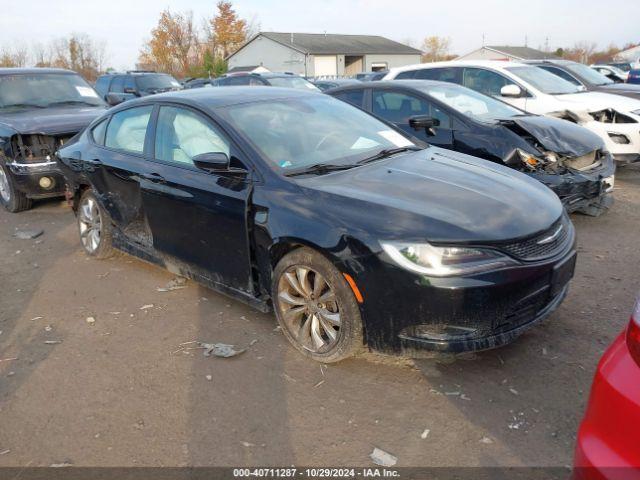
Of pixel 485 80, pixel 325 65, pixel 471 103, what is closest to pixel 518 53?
pixel 325 65

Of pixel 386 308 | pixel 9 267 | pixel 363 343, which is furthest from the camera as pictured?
pixel 9 267

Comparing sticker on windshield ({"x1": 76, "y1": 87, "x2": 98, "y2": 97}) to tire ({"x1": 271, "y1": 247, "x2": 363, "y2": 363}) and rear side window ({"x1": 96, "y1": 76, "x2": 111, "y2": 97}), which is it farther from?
rear side window ({"x1": 96, "y1": 76, "x2": 111, "y2": 97})

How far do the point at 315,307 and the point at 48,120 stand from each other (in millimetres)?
5782

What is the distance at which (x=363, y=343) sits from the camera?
127 inches

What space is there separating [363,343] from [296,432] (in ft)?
2.17

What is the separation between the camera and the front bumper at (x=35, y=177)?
7098 mm

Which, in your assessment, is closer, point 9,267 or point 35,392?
point 35,392

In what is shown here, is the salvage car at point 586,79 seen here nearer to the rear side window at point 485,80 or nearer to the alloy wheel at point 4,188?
the rear side window at point 485,80

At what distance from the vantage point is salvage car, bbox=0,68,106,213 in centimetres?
714

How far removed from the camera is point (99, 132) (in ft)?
17.4

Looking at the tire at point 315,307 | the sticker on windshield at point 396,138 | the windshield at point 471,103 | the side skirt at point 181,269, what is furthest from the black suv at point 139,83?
the tire at point 315,307

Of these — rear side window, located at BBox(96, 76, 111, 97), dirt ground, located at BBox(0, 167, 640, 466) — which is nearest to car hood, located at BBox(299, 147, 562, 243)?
dirt ground, located at BBox(0, 167, 640, 466)

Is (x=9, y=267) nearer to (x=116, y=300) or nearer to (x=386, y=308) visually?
(x=116, y=300)

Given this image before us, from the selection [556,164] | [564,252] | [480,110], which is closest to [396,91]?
[480,110]
